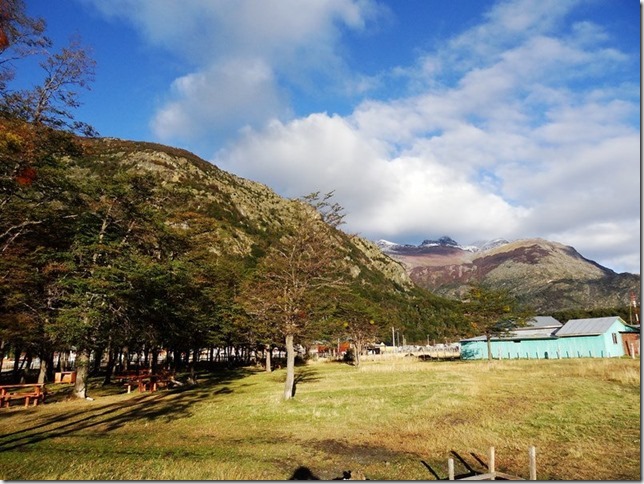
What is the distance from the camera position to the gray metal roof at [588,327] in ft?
192

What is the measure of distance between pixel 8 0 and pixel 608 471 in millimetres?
23507

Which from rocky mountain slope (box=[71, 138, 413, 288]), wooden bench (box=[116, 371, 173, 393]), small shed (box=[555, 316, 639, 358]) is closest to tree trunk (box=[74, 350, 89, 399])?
wooden bench (box=[116, 371, 173, 393])

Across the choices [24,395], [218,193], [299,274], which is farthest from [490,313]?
[218,193]

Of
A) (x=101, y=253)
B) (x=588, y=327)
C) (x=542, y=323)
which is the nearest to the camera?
(x=101, y=253)

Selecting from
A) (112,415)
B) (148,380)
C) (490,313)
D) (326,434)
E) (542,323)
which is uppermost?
(490,313)

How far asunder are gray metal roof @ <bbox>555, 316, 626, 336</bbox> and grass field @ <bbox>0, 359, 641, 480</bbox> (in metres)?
40.7

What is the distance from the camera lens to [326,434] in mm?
15086

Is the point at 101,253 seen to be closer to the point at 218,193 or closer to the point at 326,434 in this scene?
the point at 326,434

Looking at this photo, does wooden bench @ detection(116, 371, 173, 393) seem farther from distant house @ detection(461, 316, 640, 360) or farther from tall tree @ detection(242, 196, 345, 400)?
distant house @ detection(461, 316, 640, 360)

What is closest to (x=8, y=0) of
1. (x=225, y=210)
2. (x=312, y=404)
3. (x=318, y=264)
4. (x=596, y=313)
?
(x=318, y=264)

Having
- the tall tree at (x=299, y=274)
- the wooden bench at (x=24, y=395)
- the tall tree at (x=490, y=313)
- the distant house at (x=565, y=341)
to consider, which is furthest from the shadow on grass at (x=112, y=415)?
the distant house at (x=565, y=341)

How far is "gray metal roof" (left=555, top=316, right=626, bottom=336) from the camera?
192 feet

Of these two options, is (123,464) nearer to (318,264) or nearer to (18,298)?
(318,264)

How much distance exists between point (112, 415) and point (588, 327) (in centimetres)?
6576
